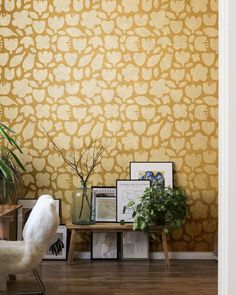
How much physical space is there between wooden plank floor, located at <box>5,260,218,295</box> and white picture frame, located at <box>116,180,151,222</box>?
59 cm

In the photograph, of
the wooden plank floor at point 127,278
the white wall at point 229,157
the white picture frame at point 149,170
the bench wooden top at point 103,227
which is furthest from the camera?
the white picture frame at point 149,170

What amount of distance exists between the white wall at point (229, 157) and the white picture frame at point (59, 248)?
179 inches

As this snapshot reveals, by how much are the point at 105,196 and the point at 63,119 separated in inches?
38.9

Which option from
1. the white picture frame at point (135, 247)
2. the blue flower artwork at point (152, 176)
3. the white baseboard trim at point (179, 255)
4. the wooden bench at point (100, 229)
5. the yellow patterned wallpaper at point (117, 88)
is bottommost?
the white baseboard trim at point (179, 255)

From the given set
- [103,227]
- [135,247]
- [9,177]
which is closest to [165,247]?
[135,247]

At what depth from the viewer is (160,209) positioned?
16.5ft

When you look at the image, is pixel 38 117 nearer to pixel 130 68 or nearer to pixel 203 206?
pixel 130 68

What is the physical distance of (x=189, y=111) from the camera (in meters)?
5.55

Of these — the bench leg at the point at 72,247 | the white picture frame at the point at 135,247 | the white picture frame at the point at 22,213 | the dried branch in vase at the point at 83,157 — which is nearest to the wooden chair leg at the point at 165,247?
the white picture frame at the point at 135,247

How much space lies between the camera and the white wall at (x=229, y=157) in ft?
3.15

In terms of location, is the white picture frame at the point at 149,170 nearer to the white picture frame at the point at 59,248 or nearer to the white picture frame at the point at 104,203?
the white picture frame at the point at 104,203

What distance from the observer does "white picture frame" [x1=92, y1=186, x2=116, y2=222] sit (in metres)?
5.40

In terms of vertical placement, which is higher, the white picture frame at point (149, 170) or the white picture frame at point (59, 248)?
the white picture frame at point (149, 170)

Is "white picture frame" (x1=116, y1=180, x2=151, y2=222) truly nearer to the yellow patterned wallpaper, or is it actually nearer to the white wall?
the yellow patterned wallpaper
